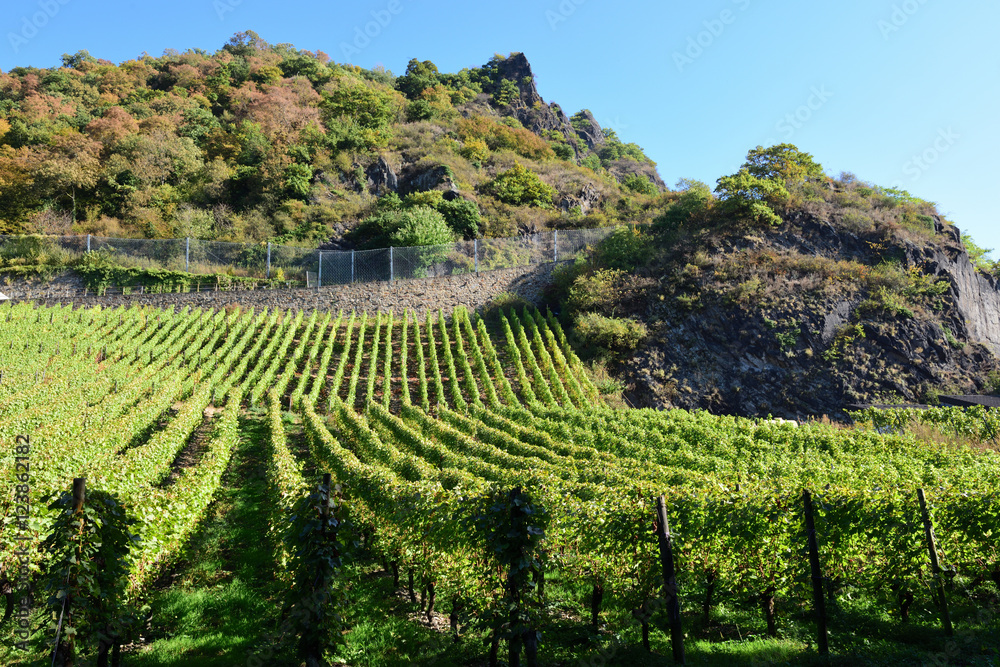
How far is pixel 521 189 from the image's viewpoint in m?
40.3

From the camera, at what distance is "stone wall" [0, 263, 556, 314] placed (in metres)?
24.4

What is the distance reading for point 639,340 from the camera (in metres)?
23.6

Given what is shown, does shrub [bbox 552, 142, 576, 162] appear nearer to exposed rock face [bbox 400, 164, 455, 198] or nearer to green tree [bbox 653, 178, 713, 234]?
exposed rock face [bbox 400, 164, 455, 198]

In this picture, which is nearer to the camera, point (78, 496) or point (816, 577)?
point (78, 496)

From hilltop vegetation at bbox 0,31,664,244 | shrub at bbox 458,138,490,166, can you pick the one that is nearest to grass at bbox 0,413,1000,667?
hilltop vegetation at bbox 0,31,664,244

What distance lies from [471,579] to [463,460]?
4808 mm

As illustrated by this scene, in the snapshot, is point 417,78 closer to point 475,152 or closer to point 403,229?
point 475,152

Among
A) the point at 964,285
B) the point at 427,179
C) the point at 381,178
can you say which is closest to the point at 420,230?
the point at 427,179

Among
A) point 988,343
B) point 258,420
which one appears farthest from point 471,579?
point 988,343

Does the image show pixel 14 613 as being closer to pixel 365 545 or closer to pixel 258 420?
pixel 365 545

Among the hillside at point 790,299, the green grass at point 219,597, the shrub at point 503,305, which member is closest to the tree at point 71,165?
the shrub at point 503,305

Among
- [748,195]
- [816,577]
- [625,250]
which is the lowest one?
[816,577]

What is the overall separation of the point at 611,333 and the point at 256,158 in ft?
104

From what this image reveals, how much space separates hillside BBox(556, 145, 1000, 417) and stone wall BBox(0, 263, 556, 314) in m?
3.21
